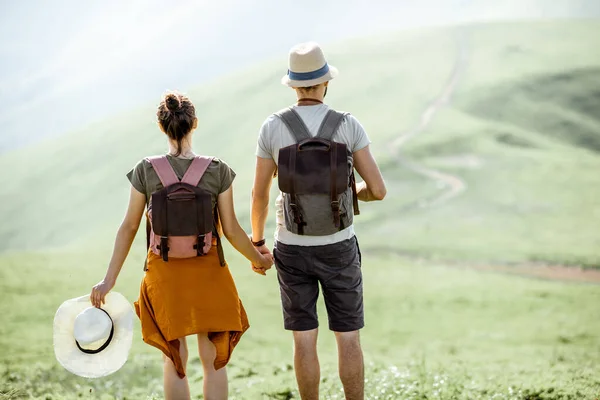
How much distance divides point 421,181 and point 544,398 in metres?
28.4

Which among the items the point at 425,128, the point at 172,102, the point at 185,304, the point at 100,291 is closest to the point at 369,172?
the point at 172,102

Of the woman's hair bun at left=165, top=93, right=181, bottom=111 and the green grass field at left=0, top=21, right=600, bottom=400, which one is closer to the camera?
the woman's hair bun at left=165, top=93, right=181, bottom=111

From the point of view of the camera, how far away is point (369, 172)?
17.3ft

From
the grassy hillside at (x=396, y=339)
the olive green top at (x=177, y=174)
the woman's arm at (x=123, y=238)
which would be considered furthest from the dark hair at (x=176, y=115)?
the grassy hillside at (x=396, y=339)

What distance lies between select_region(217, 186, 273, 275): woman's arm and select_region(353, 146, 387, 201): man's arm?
2.92 feet

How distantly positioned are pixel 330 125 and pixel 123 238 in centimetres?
159

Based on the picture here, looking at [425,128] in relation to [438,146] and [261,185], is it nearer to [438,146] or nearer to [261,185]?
[438,146]

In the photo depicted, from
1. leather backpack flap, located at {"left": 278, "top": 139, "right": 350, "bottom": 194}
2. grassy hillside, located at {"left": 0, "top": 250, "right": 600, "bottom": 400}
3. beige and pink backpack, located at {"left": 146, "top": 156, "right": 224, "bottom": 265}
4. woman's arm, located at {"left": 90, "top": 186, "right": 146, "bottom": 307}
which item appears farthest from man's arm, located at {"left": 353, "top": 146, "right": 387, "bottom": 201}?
grassy hillside, located at {"left": 0, "top": 250, "right": 600, "bottom": 400}

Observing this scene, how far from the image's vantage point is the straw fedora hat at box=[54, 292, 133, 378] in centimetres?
526

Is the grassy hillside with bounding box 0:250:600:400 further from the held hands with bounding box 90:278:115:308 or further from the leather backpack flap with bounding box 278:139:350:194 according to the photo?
the leather backpack flap with bounding box 278:139:350:194

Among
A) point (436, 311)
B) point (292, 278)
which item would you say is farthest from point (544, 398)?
point (436, 311)

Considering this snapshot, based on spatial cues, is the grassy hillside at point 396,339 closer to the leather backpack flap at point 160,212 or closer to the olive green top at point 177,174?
the leather backpack flap at point 160,212

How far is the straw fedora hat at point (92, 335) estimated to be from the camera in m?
5.26

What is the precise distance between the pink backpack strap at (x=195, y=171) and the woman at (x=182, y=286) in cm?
3
